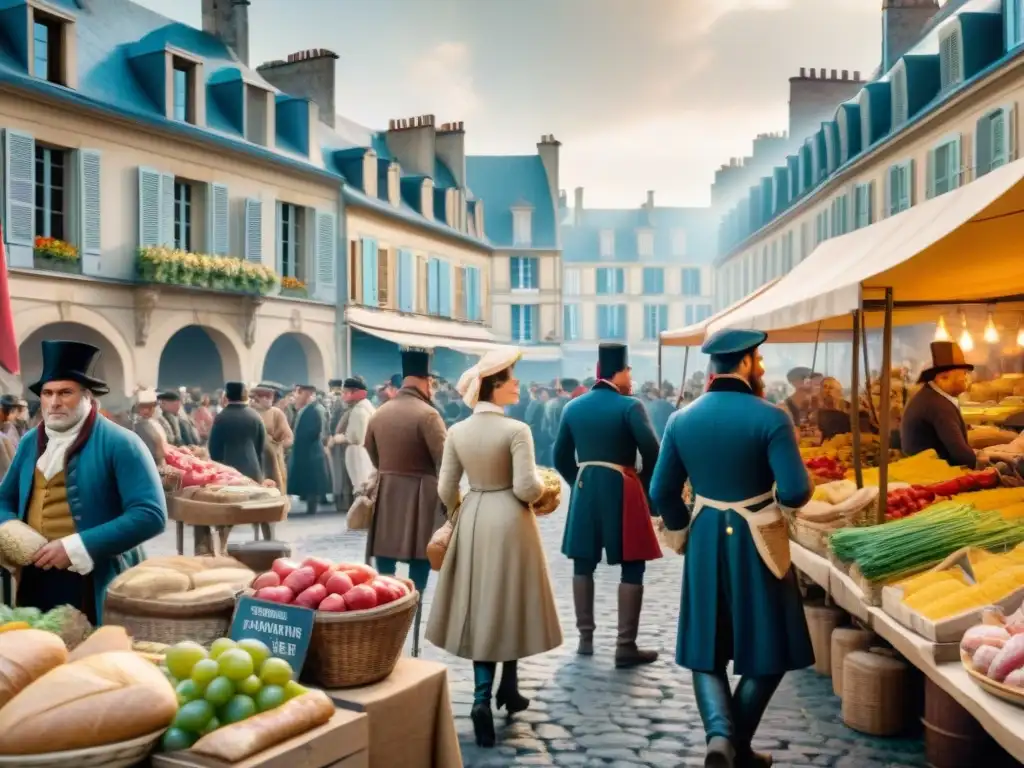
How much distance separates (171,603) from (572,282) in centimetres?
5559

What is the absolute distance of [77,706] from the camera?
8.34ft

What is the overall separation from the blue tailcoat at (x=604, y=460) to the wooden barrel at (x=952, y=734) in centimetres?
244

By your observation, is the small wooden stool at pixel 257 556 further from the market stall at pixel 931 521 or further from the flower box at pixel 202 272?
the flower box at pixel 202 272

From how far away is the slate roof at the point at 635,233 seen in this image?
2331 inches

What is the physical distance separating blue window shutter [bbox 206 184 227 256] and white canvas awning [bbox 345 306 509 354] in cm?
487

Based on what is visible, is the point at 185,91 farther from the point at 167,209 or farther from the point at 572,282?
the point at 572,282

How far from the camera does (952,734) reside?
4.64m

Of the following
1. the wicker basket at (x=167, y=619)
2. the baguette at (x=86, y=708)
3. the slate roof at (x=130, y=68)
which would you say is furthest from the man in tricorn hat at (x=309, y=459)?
the baguette at (x=86, y=708)

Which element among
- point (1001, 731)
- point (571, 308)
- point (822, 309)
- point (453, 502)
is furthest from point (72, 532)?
point (571, 308)

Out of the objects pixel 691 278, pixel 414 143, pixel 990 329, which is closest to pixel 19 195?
pixel 990 329

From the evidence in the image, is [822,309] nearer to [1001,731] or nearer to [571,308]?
[1001,731]

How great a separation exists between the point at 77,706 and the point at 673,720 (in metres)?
3.67

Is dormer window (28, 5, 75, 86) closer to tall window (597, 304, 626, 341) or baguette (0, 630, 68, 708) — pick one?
baguette (0, 630, 68, 708)

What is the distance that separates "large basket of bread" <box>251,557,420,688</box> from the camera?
3.31 metres
